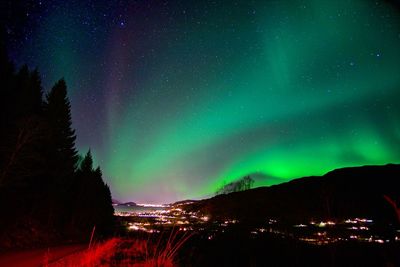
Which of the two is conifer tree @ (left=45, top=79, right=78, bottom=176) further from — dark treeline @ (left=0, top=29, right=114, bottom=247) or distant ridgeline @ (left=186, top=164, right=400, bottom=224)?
distant ridgeline @ (left=186, top=164, right=400, bottom=224)

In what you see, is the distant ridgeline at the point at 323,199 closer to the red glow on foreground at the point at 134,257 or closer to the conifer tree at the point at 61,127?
the conifer tree at the point at 61,127

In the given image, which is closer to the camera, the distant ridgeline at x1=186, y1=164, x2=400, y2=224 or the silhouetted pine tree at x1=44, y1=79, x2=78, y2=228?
the silhouetted pine tree at x1=44, y1=79, x2=78, y2=228

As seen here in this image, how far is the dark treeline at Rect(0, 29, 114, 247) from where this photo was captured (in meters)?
22.5

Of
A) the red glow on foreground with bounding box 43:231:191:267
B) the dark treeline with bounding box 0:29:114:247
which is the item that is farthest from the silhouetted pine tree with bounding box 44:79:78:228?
the red glow on foreground with bounding box 43:231:191:267

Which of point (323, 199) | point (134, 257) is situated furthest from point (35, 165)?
point (323, 199)

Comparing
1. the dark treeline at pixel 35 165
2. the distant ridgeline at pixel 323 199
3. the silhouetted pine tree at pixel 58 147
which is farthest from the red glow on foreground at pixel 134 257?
the distant ridgeline at pixel 323 199

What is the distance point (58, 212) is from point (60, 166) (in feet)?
21.5

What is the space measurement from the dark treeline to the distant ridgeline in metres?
98.0

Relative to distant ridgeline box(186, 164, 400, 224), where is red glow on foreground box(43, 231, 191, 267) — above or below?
below

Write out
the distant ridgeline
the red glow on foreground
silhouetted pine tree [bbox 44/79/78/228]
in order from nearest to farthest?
the red glow on foreground, silhouetted pine tree [bbox 44/79/78/228], the distant ridgeline

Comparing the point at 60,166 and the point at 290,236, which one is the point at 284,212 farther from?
the point at 60,166

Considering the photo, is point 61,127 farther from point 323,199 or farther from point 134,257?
point 323,199

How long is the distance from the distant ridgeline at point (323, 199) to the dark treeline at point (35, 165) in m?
98.0

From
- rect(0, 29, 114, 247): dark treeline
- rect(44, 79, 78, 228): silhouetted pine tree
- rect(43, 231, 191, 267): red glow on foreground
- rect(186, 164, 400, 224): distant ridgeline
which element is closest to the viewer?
rect(43, 231, 191, 267): red glow on foreground
